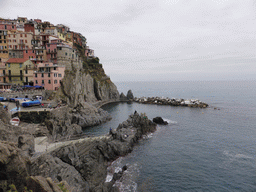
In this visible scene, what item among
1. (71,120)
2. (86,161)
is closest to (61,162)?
(86,161)

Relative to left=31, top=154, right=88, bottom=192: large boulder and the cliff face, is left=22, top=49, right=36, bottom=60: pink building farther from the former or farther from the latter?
left=31, top=154, right=88, bottom=192: large boulder

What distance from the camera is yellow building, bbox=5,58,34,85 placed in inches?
2484

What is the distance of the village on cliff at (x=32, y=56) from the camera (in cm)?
6291

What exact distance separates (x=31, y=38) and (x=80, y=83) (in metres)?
30.4

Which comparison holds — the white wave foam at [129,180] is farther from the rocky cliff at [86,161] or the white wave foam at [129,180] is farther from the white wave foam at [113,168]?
the white wave foam at [113,168]

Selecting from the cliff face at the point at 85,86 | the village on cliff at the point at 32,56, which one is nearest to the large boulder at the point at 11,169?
Result: the cliff face at the point at 85,86

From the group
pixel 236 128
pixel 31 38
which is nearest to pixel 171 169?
pixel 236 128

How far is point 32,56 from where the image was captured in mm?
71125

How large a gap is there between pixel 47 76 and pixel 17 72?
12.9 metres

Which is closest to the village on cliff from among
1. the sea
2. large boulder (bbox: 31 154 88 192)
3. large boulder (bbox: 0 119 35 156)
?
the sea

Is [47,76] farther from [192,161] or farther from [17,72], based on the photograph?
[192,161]

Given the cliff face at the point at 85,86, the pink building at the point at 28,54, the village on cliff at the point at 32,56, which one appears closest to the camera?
the village on cliff at the point at 32,56

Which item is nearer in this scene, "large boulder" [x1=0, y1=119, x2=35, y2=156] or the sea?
"large boulder" [x1=0, y1=119, x2=35, y2=156]

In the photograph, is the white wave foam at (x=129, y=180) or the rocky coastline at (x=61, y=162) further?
the white wave foam at (x=129, y=180)
